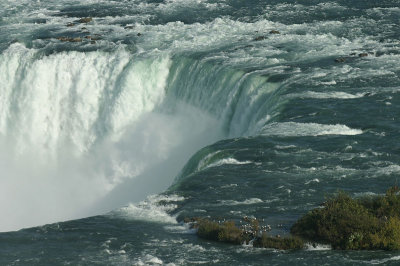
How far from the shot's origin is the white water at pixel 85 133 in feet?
154

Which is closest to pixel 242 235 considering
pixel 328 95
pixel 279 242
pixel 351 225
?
pixel 279 242

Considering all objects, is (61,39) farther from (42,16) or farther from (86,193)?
(86,193)

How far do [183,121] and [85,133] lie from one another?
23.7 feet

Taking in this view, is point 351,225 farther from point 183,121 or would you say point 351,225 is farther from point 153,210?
point 183,121

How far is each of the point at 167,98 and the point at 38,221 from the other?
32.3ft

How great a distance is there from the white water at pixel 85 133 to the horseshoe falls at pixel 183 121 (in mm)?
85

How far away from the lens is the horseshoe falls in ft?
95.7

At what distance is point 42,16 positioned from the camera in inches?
2354

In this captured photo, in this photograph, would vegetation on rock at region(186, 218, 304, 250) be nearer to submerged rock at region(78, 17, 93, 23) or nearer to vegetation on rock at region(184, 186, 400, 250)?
vegetation on rock at region(184, 186, 400, 250)

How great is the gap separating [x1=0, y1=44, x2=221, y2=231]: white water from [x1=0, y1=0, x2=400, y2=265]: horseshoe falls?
3.3 inches

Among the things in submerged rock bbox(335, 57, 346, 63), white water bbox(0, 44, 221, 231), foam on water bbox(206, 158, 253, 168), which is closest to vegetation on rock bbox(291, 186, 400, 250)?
foam on water bbox(206, 158, 253, 168)

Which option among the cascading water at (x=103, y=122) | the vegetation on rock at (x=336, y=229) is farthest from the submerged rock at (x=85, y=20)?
the vegetation on rock at (x=336, y=229)

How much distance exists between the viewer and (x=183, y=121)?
4784 centimetres

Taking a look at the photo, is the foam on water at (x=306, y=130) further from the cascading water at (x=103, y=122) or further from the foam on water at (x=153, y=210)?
the foam on water at (x=153, y=210)
